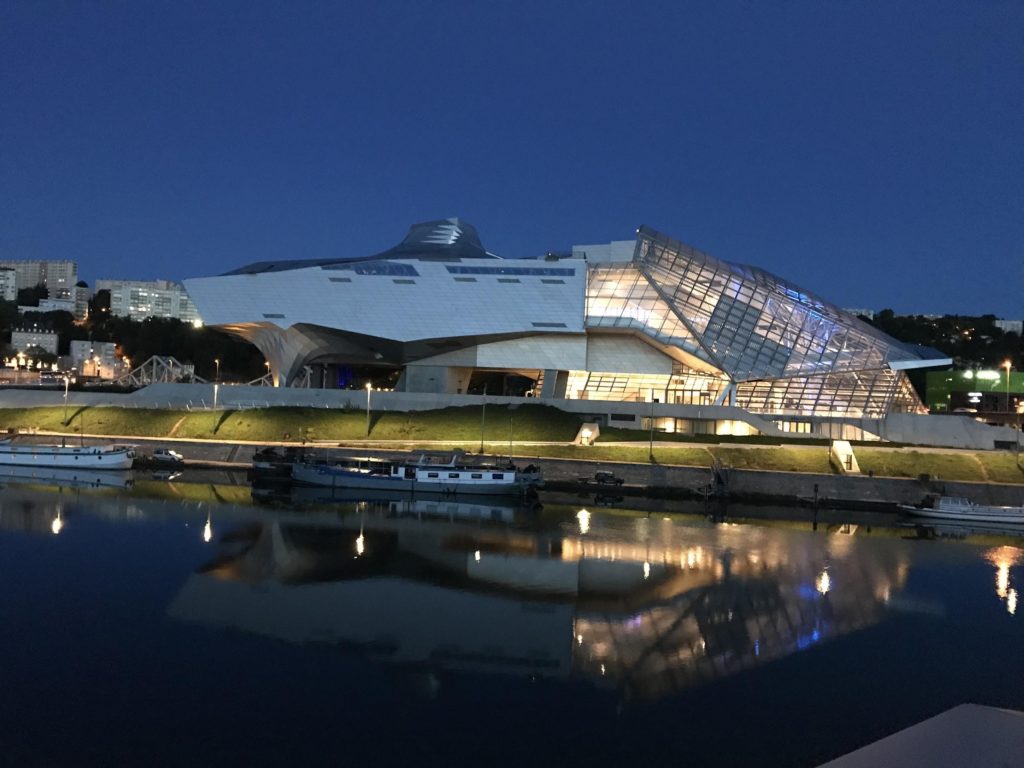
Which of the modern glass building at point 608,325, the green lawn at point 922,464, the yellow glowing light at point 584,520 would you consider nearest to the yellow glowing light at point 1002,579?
the yellow glowing light at point 584,520

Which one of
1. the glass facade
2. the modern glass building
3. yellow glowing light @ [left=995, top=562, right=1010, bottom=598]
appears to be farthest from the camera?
the modern glass building

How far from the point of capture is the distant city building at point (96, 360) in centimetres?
12119

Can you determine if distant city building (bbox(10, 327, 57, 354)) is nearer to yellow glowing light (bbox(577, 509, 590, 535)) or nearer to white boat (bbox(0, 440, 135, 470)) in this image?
white boat (bbox(0, 440, 135, 470))

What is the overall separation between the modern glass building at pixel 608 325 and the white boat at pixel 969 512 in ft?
61.4

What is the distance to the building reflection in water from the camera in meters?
17.2

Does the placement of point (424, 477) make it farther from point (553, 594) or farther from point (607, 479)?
point (553, 594)

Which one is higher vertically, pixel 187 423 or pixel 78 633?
pixel 187 423

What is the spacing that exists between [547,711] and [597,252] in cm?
5510

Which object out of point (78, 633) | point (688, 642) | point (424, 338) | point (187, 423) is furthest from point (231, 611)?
point (424, 338)

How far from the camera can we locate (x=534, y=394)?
69.0 meters

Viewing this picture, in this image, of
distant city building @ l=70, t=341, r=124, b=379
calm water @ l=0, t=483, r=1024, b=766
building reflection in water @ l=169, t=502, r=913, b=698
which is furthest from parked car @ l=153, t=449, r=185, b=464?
distant city building @ l=70, t=341, r=124, b=379

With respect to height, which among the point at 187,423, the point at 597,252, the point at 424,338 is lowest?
the point at 187,423

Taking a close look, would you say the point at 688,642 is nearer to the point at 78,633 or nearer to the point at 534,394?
the point at 78,633

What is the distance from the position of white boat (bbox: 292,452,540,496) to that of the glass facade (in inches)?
832
